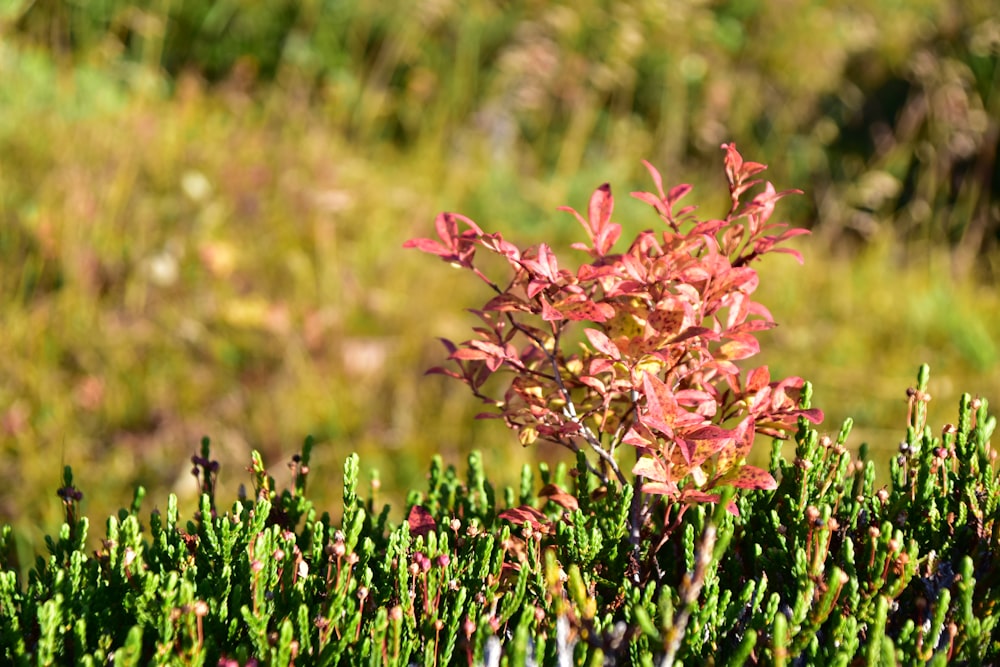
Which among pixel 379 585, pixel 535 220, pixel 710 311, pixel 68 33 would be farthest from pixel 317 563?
pixel 68 33

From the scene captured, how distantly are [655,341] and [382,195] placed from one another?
11.3 feet

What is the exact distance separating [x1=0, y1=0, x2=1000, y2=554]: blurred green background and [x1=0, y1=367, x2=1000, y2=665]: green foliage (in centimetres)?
175

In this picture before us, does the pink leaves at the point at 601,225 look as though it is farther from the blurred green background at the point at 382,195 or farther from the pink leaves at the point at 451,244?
the blurred green background at the point at 382,195

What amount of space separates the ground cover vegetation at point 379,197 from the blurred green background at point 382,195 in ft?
0.05

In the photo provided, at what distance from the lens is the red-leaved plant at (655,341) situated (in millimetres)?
1333

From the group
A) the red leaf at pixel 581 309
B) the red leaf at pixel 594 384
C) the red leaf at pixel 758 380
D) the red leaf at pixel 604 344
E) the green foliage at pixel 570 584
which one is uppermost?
the red leaf at pixel 581 309

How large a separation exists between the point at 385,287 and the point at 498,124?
1767 millimetres

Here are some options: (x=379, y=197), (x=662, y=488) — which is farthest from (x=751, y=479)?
(x=379, y=197)

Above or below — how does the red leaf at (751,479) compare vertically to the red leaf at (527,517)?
above

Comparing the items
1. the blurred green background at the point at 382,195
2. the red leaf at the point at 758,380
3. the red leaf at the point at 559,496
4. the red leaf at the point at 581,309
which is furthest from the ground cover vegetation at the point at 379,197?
the red leaf at the point at 581,309

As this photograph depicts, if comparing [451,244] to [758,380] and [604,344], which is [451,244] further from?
[758,380]

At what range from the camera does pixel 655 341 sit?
137cm

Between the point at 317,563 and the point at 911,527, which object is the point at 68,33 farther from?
the point at 911,527

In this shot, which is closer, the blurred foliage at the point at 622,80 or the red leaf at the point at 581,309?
the red leaf at the point at 581,309
